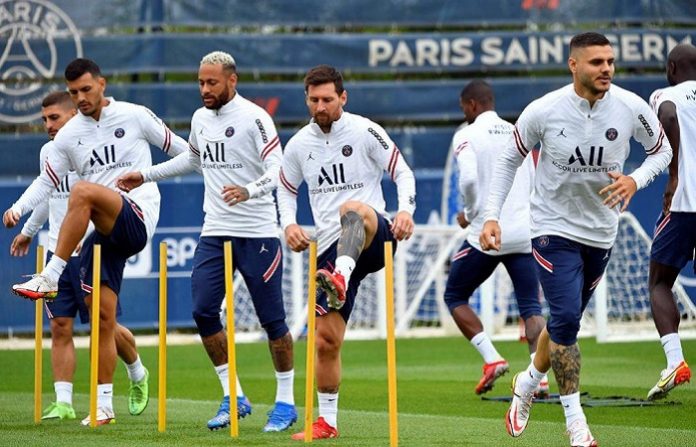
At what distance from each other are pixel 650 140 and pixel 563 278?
0.90m

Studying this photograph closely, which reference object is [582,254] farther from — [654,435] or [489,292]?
[489,292]

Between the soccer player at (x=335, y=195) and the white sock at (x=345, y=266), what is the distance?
10 centimetres

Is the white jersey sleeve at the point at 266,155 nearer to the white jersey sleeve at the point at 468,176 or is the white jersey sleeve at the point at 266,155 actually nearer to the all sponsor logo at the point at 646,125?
the all sponsor logo at the point at 646,125

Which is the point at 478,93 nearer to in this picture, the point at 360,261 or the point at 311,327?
the point at 360,261

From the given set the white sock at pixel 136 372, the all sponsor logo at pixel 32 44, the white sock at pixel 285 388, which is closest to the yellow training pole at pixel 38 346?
the white sock at pixel 136 372

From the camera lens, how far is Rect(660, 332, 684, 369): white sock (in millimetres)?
10242

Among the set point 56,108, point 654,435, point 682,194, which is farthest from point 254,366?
point 654,435

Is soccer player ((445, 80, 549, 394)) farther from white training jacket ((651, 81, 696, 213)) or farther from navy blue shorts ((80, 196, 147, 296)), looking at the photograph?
navy blue shorts ((80, 196, 147, 296))

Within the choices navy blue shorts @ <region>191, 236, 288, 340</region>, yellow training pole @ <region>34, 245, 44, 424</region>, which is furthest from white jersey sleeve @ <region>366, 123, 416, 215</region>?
yellow training pole @ <region>34, 245, 44, 424</region>

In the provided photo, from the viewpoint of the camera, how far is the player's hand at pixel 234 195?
9000mm

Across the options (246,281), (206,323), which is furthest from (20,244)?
(246,281)

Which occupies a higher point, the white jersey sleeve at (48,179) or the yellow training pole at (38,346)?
the white jersey sleeve at (48,179)

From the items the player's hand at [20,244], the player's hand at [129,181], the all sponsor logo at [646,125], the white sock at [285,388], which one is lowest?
the white sock at [285,388]

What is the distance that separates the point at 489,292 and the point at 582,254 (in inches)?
349
